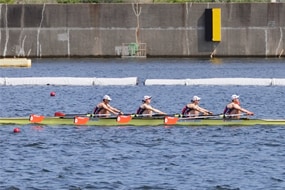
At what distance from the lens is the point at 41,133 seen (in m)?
51.0

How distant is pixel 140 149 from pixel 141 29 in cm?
5253

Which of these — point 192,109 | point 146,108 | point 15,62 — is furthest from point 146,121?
point 15,62

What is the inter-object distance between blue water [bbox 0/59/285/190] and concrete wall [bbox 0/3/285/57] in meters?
22.9

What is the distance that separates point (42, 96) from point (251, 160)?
30.8 metres

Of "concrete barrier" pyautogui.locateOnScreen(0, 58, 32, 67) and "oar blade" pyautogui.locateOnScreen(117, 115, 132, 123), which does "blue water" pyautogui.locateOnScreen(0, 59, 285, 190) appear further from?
"concrete barrier" pyautogui.locateOnScreen(0, 58, 32, 67)

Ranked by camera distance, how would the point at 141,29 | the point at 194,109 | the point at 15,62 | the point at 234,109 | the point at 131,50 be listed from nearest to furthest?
the point at 234,109 < the point at 194,109 < the point at 15,62 < the point at 141,29 < the point at 131,50

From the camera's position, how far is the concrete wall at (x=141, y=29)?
317 feet

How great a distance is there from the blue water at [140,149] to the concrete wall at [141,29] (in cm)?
2291

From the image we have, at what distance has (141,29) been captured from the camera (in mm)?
97812

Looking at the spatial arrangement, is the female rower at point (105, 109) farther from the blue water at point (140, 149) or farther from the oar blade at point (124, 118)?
the blue water at point (140, 149)

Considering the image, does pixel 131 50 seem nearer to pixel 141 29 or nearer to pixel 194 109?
pixel 141 29

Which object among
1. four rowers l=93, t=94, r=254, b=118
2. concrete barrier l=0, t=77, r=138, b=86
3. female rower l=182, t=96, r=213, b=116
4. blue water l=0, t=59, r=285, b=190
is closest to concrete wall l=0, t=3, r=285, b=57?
concrete barrier l=0, t=77, r=138, b=86

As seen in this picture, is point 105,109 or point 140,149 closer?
point 140,149

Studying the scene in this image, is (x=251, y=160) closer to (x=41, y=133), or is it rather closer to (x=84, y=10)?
(x=41, y=133)
